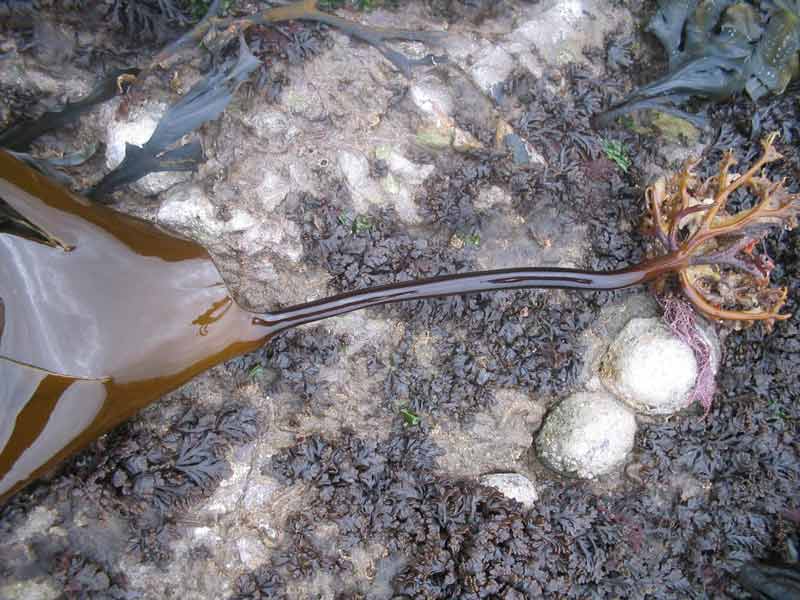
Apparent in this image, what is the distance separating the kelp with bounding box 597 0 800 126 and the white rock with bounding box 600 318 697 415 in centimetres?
81

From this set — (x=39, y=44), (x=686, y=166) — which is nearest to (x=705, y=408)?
(x=686, y=166)

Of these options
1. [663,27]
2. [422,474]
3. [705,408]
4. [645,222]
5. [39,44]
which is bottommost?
[705,408]

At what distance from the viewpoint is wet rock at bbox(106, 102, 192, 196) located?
2.08 m

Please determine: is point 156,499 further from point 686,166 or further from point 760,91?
point 760,91

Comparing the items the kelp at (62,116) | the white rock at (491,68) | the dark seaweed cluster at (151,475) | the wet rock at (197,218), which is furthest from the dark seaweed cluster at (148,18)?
the dark seaweed cluster at (151,475)

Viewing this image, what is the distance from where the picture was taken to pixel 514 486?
2170 mm

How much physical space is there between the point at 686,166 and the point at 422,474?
1.36 meters

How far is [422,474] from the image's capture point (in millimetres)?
2117

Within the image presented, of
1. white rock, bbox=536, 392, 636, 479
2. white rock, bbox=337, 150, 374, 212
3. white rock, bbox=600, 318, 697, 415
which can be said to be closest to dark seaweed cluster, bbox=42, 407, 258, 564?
white rock, bbox=337, 150, 374, 212

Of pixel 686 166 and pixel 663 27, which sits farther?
pixel 663 27

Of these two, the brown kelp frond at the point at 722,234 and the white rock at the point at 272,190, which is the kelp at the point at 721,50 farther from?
Answer: the white rock at the point at 272,190

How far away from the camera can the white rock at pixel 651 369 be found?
7.14 ft

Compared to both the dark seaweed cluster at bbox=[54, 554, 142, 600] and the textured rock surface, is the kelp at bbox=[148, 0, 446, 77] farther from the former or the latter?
the dark seaweed cluster at bbox=[54, 554, 142, 600]

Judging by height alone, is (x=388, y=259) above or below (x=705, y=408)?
above
